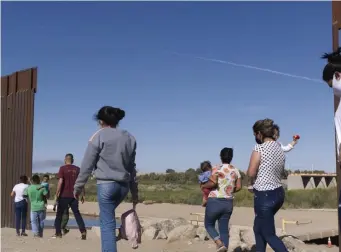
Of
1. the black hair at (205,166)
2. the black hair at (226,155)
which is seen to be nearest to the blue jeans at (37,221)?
the black hair at (205,166)

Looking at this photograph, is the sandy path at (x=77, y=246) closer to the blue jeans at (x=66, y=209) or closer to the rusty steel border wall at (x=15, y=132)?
the blue jeans at (x=66, y=209)

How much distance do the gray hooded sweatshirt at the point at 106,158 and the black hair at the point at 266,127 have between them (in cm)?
141

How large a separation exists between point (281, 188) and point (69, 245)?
14.3 ft

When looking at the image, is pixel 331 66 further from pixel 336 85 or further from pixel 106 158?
pixel 106 158

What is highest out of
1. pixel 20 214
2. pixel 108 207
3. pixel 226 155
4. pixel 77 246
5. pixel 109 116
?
pixel 109 116

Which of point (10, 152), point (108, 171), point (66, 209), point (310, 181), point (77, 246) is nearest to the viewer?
point (108, 171)

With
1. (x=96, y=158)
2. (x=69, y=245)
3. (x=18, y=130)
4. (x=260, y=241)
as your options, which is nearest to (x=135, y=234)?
(x=96, y=158)

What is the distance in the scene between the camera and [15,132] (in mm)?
12930

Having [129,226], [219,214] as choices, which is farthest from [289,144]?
[129,226]

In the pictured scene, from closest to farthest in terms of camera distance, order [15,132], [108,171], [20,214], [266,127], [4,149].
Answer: [108,171] < [266,127] < [20,214] < [15,132] < [4,149]

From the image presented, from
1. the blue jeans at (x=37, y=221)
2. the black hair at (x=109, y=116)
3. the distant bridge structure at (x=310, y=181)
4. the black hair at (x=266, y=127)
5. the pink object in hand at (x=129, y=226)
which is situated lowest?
the blue jeans at (x=37, y=221)

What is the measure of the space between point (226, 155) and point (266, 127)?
1489mm

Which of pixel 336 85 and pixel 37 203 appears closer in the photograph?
pixel 336 85

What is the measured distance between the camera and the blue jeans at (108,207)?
17.7ft
